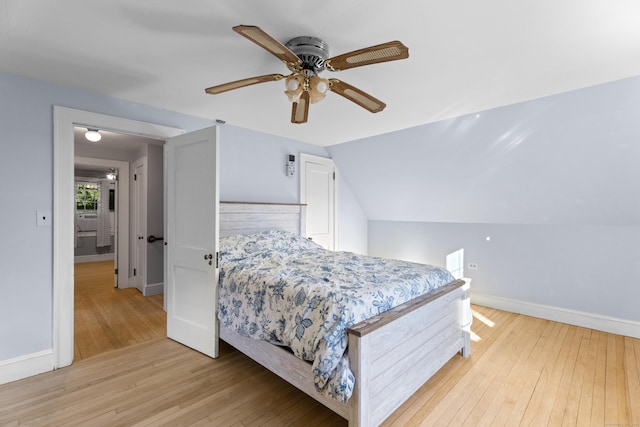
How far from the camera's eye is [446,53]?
6.35ft

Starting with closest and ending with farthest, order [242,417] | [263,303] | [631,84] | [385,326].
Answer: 1. [385,326]
2. [242,417]
3. [263,303]
4. [631,84]

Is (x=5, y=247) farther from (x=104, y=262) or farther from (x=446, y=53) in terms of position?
(x=104, y=262)

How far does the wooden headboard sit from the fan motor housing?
196cm

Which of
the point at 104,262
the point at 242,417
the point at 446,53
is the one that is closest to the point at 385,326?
the point at 242,417

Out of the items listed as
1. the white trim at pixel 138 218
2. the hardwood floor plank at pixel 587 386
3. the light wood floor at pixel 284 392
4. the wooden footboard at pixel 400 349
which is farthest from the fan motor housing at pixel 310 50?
the white trim at pixel 138 218

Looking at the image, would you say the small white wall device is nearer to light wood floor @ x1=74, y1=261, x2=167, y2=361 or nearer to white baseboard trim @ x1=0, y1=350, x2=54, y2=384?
light wood floor @ x1=74, y1=261, x2=167, y2=361

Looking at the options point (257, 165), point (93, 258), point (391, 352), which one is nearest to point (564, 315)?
point (391, 352)

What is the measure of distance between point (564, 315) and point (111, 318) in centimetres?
531

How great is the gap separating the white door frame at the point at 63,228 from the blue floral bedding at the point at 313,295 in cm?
128

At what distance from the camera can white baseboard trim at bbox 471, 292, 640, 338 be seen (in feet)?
9.98

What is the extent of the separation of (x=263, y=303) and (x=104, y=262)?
688 centimetres


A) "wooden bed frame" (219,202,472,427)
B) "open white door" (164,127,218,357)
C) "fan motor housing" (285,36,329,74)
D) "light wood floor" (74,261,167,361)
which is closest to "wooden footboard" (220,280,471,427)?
"wooden bed frame" (219,202,472,427)

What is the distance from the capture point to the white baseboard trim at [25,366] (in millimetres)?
2215

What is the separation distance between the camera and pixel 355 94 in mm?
2010
